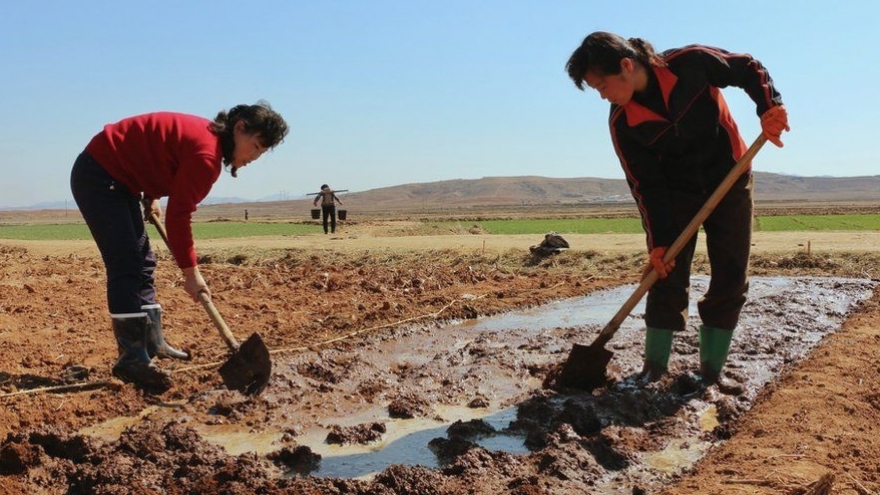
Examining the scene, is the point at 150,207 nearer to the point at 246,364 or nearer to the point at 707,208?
the point at 246,364

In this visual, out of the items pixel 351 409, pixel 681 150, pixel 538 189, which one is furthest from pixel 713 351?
pixel 538 189

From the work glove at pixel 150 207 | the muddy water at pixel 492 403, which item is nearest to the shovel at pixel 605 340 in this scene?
the muddy water at pixel 492 403

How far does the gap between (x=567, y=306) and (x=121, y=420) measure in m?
4.77

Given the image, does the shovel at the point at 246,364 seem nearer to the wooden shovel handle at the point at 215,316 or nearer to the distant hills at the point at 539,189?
the wooden shovel handle at the point at 215,316

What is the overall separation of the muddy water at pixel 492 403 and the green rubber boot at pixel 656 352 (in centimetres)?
8

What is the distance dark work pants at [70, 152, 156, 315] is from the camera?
416cm

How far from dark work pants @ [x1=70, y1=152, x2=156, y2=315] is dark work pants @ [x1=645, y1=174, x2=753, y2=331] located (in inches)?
117

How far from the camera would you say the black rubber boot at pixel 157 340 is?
4.45m

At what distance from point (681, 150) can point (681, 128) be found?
174 millimetres

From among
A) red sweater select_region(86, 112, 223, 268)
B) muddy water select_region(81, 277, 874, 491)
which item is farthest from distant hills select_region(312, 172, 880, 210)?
red sweater select_region(86, 112, 223, 268)

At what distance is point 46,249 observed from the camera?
1596 centimetres

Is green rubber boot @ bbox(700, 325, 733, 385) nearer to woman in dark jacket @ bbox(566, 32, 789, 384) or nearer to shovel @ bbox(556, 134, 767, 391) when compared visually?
woman in dark jacket @ bbox(566, 32, 789, 384)

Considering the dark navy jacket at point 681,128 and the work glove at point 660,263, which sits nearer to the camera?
the dark navy jacket at point 681,128

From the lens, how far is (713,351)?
4.33 meters
